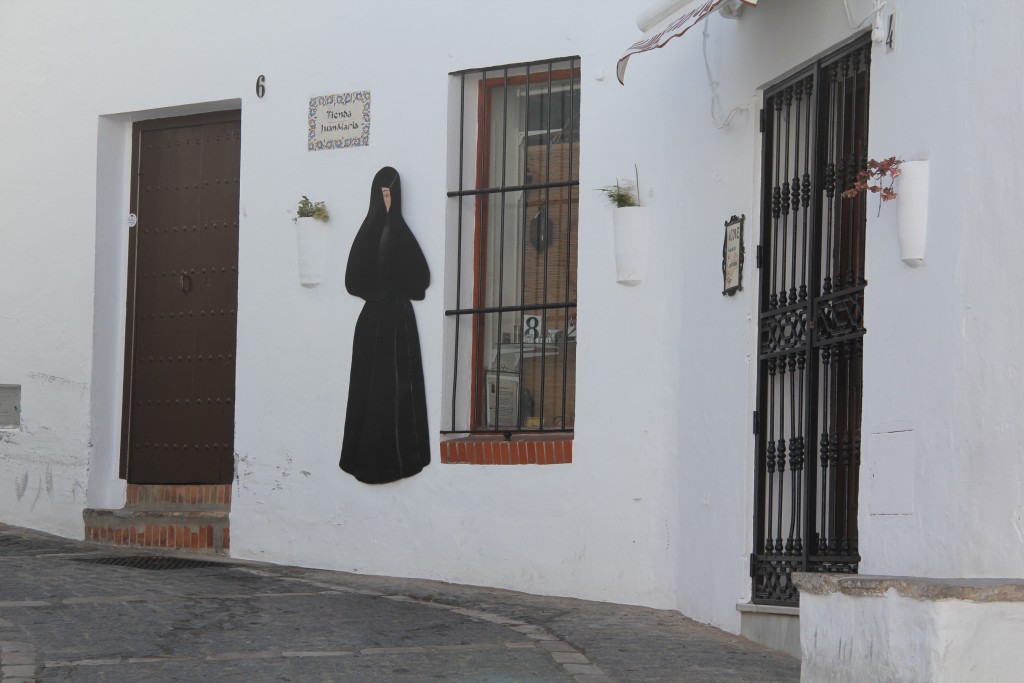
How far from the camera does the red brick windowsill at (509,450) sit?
27.1ft

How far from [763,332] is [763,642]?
4.80ft

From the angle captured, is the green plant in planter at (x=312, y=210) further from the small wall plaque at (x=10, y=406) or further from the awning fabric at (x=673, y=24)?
the small wall plaque at (x=10, y=406)

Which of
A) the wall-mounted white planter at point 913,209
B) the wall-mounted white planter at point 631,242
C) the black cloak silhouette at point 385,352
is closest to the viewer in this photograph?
the wall-mounted white planter at point 913,209

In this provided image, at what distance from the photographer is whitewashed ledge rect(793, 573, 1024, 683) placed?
14.8ft

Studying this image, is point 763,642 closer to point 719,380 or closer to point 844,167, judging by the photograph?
point 719,380

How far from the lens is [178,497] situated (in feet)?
32.8

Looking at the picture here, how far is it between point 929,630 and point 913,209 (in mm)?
1763

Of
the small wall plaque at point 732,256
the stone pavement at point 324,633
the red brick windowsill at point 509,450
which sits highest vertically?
the small wall plaque at point 732,256

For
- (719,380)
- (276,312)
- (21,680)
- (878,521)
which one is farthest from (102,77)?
(878,521)

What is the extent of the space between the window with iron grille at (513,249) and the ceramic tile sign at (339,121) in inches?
25.0

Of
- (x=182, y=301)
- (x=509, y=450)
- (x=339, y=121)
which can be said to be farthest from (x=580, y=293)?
(x=182, y=301)

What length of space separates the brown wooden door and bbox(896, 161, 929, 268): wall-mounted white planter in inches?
211

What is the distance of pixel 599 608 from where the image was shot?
25.3 ft

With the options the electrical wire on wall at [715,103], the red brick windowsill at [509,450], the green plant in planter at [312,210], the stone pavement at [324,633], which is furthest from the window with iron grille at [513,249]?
the stone pavement at [324,633]
